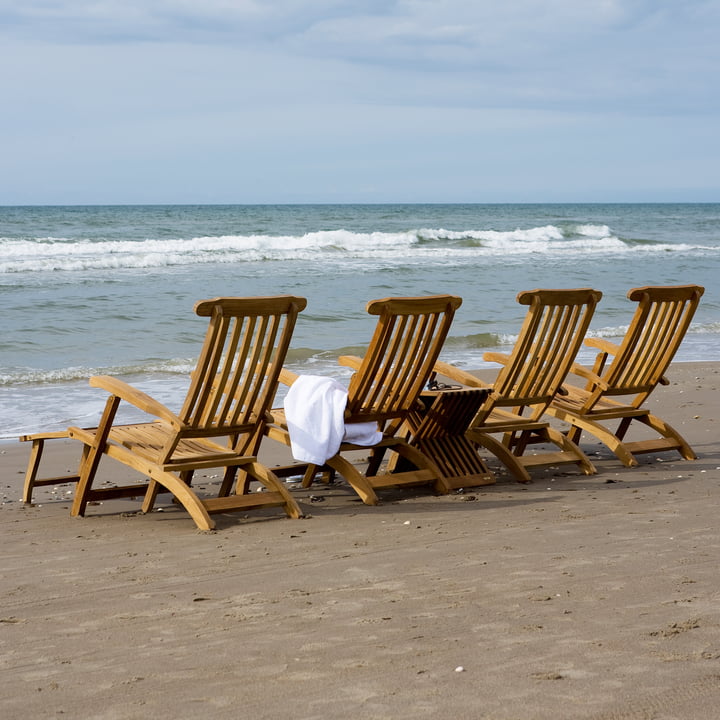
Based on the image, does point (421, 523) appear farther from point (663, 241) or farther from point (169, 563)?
point (663, 241)

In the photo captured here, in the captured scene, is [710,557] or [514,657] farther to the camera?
[710,557]

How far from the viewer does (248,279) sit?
73.7ft

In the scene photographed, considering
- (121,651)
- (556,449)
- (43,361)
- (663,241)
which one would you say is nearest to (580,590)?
(121,651)

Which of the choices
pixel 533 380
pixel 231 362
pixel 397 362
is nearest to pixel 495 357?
pixel 533 380

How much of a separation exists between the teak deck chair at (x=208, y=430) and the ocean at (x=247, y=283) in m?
2.63

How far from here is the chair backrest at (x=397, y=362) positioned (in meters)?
5.28

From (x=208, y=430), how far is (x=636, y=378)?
2904 millimetres

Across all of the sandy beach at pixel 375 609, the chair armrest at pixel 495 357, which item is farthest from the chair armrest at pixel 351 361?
the chair armrest at pixel 495 357

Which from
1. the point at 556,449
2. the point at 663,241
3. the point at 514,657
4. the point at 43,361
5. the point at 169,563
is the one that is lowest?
the point at 663,241

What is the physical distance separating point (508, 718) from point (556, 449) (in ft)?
14.6

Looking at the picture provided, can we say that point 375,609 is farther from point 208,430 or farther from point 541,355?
point 541,355

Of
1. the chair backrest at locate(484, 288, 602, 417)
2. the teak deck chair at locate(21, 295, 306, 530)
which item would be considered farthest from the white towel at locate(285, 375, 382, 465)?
the chair backrest at locate(484, 288, 602, 417)

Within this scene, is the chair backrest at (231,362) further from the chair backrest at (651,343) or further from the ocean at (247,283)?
the ocean at (247,283)

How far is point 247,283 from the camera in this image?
21.5m
